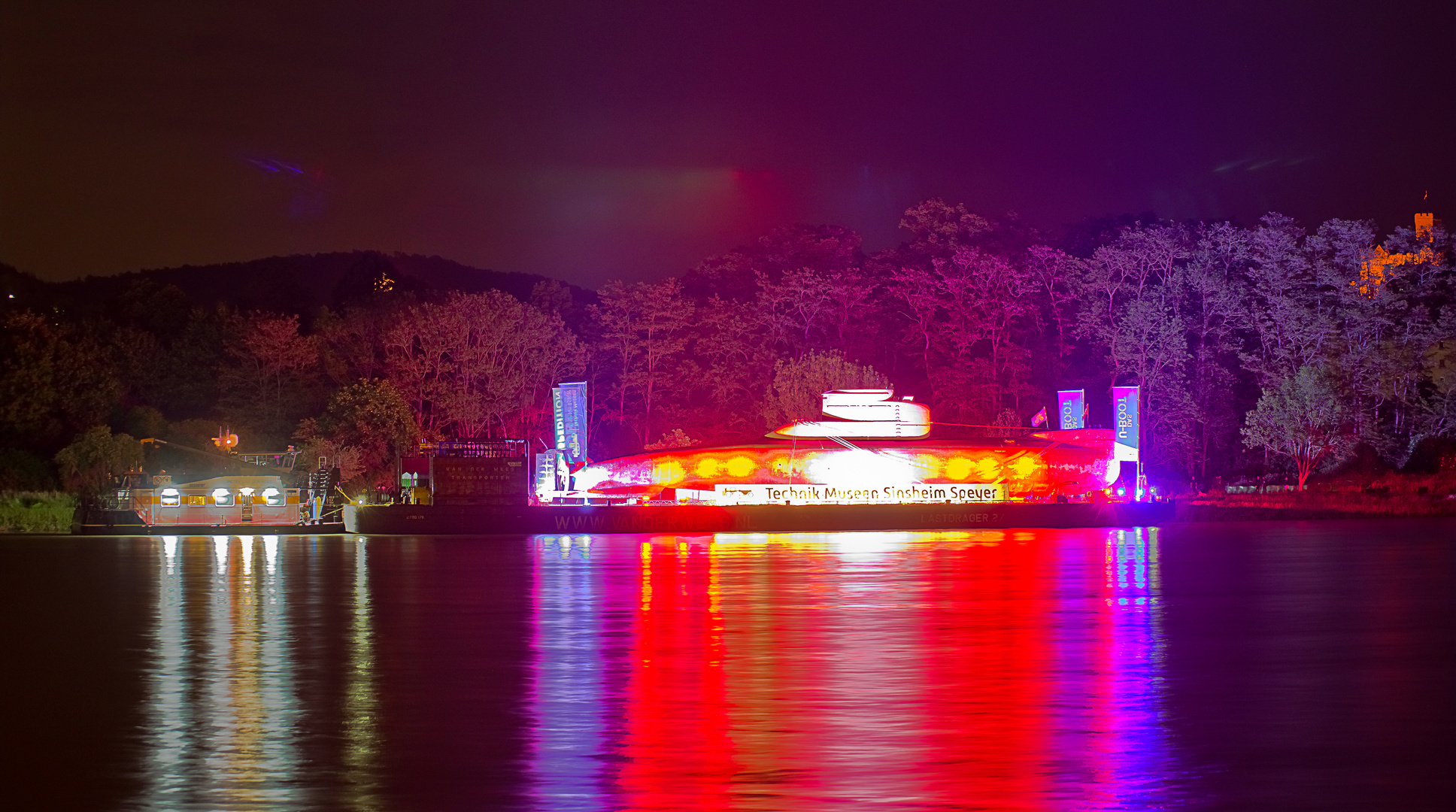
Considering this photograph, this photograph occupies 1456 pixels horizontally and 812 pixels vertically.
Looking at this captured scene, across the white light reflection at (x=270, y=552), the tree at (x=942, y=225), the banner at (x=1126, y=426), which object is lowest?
the white light reflection at (x=270, y=552)

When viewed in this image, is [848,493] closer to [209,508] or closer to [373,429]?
[209,508]

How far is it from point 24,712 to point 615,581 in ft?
33.4

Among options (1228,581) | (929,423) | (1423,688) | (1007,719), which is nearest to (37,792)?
(1007,719)

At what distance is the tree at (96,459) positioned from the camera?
160 feet

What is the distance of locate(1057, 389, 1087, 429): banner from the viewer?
136 ft

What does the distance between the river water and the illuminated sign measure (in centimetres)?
1848

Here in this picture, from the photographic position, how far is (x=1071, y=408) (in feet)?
137

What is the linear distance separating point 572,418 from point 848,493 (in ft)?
25.7

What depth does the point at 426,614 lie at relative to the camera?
1516cm

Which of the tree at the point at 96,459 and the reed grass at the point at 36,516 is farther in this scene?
the tree at the point at 96,459

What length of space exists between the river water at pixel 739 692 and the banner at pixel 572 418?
19.2 meters

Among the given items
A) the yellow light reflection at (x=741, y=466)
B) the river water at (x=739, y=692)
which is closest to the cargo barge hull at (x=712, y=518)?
the yellow light reflection at (x=741, y=466)

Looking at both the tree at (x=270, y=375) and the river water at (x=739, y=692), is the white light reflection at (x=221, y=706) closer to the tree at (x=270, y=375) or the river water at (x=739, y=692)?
the river water at (x=739, y=692)

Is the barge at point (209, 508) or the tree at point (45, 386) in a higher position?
the tree at point (45, 386)
